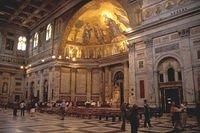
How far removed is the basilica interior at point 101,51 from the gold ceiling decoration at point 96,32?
0.12m

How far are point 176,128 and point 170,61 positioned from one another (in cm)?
792

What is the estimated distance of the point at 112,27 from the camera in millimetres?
28219

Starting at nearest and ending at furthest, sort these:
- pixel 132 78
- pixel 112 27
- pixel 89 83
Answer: pixel 132 78
pixel 112 27
pixel 89 83

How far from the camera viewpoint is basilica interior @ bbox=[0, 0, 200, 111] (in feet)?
52.6

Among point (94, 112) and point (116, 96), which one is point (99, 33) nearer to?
point (116, 96)

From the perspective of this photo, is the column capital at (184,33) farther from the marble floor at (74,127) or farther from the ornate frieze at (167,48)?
the marble floor at (74,127)

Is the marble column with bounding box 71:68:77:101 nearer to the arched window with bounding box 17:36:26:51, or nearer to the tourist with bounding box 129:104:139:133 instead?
the arched window with bounding box 17:36:26:51

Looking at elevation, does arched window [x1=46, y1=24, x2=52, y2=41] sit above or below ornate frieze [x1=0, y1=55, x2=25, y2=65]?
above

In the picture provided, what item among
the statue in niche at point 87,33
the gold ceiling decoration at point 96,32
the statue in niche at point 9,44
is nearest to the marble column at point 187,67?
the gold ceiling decoration at point 96,32

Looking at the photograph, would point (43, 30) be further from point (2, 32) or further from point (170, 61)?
point (170, 61)

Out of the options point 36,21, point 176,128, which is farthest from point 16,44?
point 176,128

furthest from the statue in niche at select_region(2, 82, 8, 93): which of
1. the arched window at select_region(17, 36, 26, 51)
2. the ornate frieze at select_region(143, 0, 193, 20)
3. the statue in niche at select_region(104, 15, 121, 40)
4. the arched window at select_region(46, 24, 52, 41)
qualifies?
the ornate frieze at select_region(143, 0, 193, 20)

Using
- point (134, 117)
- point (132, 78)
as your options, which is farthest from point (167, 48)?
point (134, 117)

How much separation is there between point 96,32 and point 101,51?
2.72m
